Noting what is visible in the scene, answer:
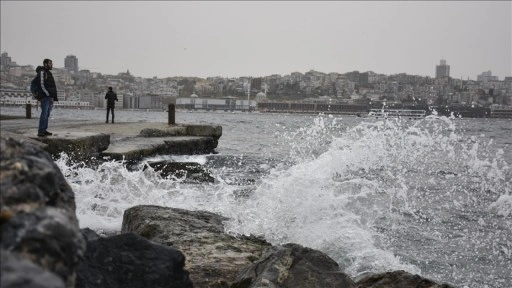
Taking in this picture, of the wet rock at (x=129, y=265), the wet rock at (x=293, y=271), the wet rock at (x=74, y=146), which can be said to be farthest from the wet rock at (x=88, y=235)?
the wet rock at (x=74, y=146)

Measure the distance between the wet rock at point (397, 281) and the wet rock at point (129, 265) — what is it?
167 cm

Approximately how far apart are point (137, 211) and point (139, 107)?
142 meters

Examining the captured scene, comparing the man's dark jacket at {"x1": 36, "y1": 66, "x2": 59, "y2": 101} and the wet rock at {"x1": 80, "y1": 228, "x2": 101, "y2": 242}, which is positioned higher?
the man's dark jacket at {"x1": 36, "y1": 66, "x2": 59, "y2": 101}

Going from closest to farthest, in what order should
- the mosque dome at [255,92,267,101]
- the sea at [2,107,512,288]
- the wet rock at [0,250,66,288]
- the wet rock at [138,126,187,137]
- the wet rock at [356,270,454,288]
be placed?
Result: the wet rock at [0,250,66,288], the wet rock at [356,270,454,288], the sea at [2,107,512,288], the wet rock at [138,126,187,137], the mosque dome at [255,92,267,101]

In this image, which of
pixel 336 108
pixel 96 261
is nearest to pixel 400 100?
pixel 336 108

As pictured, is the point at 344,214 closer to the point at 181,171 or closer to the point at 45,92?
the point at 181,171

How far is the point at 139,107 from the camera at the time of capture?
143 metres

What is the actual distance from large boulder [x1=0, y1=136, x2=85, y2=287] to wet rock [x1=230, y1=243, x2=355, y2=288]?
1679 millimetres

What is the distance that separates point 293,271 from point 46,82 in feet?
22.2

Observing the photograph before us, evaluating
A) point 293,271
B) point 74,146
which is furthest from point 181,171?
point 293,271

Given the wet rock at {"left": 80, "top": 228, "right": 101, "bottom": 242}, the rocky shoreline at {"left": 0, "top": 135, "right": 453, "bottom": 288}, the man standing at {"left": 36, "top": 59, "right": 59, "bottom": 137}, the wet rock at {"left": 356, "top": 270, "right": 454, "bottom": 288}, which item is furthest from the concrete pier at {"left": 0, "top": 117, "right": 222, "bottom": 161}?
the wet rock at {"left": 356, "top": 270, "right": 454, "bottom": 288}

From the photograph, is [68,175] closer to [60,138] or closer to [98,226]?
[60,138]

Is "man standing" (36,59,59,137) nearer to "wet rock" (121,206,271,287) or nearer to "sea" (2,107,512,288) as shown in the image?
"sea" (2,107,512,288)

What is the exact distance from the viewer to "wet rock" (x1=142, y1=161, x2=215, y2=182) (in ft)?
30.1
